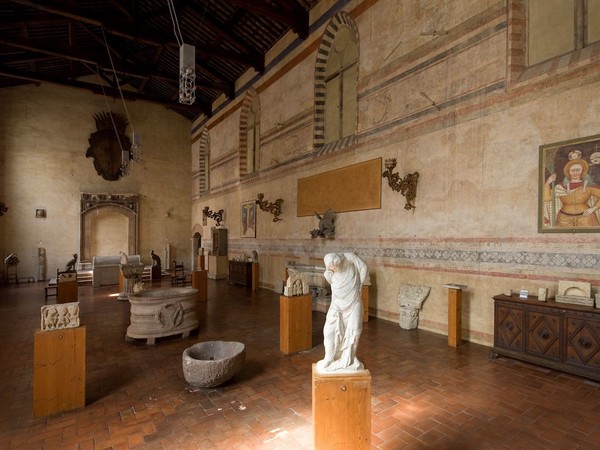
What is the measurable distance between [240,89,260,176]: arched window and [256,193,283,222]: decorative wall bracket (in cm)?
207

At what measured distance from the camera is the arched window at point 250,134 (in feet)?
45.4

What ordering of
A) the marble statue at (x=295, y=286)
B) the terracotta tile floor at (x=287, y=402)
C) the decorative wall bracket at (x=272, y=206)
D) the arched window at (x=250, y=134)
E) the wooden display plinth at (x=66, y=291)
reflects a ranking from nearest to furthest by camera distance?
the terracotta tile floor at (x=287, y=402) < the marble statue at (x=295, y=286) < the wooden display plinth at (x=66, y=291) < the decorative wall bracket at (x=272, y=206) < the arched window at (x=250, y=134)

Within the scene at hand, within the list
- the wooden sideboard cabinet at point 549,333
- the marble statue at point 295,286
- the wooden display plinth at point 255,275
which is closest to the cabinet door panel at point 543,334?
the wooden sideboard cabinet at point 549,333

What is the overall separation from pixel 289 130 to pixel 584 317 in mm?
9097

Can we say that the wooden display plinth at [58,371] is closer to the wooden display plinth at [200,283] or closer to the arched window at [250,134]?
the wooden display plinth at [200,283]

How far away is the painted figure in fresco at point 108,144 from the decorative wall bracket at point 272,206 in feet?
31.1

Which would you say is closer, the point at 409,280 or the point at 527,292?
the point at 527,292

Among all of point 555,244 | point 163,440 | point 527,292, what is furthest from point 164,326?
point 555,244

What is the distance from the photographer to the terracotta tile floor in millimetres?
3072

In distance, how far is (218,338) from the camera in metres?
6.12

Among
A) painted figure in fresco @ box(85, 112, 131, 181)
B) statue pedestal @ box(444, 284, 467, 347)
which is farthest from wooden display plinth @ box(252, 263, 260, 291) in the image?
painted figure in fresco @ box(85, 112, 131, 181)

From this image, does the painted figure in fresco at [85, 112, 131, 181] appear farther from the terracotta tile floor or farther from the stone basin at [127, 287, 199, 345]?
the stone basin at [127, 287, 199, 345]

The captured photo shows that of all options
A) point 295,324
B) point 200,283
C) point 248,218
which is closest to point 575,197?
point 295,324

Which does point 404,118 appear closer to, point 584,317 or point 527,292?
point 527,292
